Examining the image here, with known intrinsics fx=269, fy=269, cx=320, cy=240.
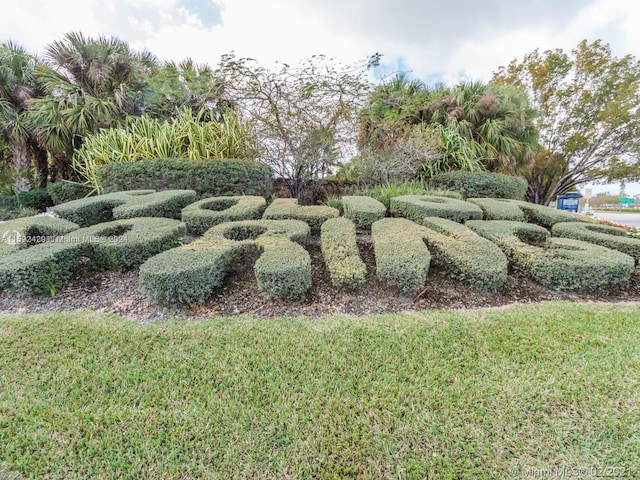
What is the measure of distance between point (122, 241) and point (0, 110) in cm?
1096

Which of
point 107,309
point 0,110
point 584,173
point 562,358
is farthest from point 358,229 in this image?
point 584,173

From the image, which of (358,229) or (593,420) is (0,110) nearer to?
(358,229)

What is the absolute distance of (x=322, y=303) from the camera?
2.50 meters

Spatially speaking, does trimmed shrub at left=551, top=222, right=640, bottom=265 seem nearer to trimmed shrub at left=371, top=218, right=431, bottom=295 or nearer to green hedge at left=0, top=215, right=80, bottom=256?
trimmed shrub at left=371, top=218, right=431, bottom=295

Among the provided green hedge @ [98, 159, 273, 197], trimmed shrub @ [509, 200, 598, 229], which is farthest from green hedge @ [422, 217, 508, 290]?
green hedge @ [98, 159, 273, 197]

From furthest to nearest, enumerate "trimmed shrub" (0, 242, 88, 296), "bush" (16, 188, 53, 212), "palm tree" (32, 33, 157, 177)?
"bush" (16, 188, 53, 212) < "palm tree" (32, 33, 157, 177) < "trimmed shrub" (0, 242, 88, 296)

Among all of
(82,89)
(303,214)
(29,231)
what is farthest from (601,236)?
(82,89)

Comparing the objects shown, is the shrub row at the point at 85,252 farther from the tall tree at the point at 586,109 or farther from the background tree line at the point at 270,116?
the tall tree at the point at 586,109

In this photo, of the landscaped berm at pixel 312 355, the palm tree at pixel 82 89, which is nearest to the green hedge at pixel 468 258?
the landscaped berm at pixel 312 355

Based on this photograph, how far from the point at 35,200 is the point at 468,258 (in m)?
12.8

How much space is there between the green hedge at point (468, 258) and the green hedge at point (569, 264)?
28 cm

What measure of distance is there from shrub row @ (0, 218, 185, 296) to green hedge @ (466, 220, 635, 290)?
3.93 m

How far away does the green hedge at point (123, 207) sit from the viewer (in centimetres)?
382

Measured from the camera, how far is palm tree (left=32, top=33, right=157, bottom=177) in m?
7.75
